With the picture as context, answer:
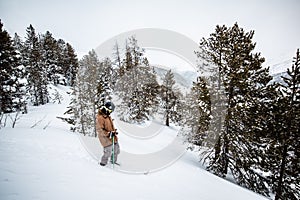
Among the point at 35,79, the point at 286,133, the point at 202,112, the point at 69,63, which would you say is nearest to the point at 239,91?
the point at 202,112

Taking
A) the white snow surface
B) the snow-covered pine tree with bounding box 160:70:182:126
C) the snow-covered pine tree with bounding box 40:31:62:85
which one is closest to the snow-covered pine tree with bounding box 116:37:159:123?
the snow-covered pine tree with bounding box 160:70:182:126

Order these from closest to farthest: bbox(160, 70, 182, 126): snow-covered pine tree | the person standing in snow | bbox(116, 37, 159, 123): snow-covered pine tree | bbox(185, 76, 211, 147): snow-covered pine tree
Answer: the person standing in snow → bbox(185, 76, 211, 147): snow-covered pine tree → bbox(116, 37, 159, 123): snow-covered pine tree → bbox(160, 70, 182, 126): snow-covered pine tree

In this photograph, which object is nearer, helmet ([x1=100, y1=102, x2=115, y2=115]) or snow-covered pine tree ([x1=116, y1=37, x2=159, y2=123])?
helmet ([x1=100, y1=102, x2=115, y2=115])

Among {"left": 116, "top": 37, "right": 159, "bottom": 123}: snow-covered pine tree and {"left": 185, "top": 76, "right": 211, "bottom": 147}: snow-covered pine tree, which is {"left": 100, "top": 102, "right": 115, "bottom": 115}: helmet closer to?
{"left": 185, "top": 76, "right": 211, "bottom": 147}: snow-covered pine tree

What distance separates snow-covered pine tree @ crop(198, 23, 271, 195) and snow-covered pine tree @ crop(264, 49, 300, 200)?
93cm

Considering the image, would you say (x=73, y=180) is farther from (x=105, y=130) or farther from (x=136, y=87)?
(x=136, y=87)

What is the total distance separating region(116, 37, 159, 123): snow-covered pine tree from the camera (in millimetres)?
21688

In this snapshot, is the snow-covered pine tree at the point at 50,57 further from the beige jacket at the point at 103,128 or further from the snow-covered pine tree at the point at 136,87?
the beige jacket at the point at 103,128

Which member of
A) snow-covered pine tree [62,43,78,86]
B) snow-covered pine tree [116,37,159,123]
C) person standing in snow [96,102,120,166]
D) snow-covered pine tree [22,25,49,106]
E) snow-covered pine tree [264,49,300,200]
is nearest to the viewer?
person standing in snow [96,102,120,166]

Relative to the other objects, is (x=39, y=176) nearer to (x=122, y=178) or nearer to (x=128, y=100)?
(x=122, y=178)

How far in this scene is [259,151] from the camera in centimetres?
1024

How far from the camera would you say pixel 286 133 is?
9820mm

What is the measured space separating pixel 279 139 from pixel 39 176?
461 inches

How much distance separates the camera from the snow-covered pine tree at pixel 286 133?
31.7 feet
